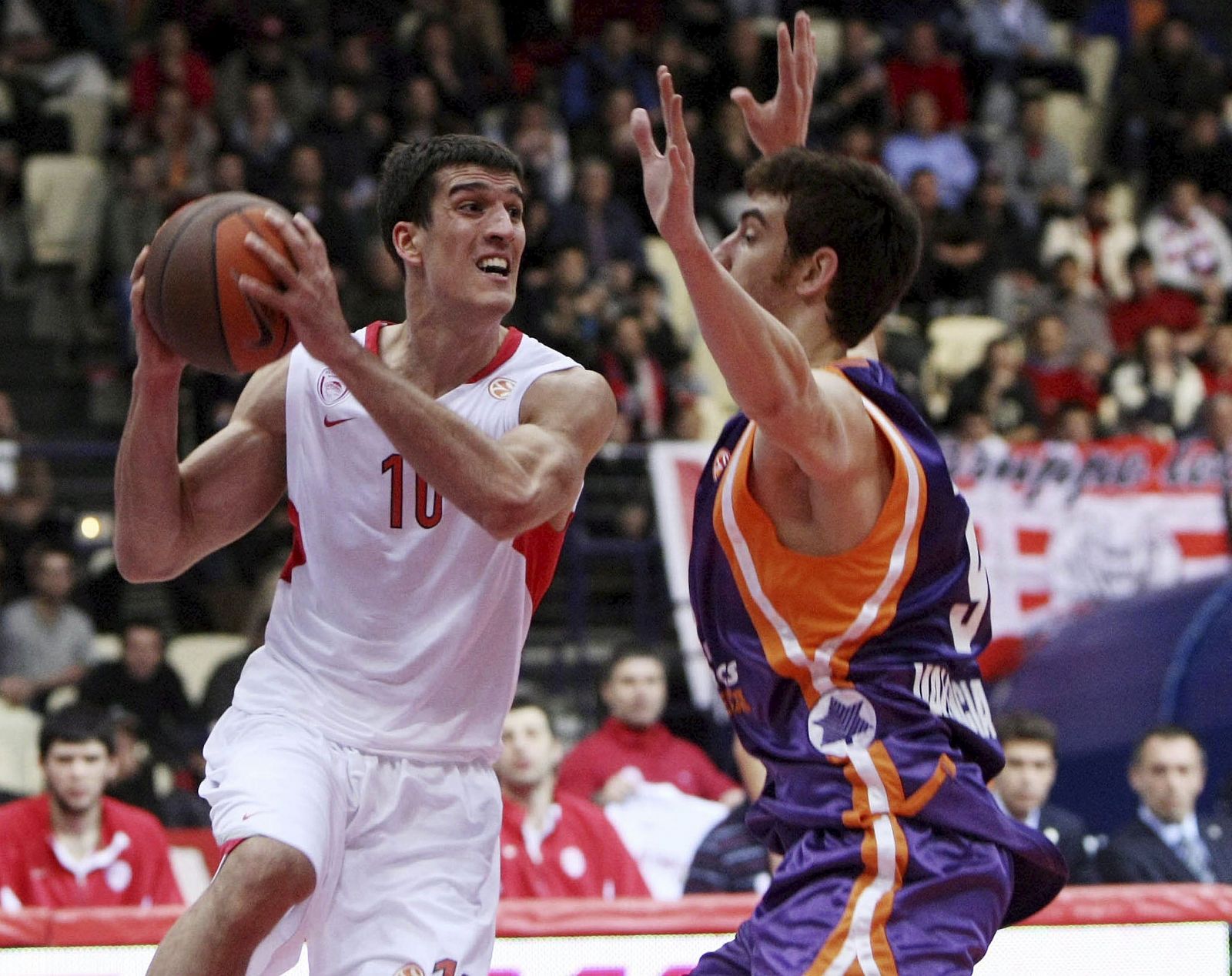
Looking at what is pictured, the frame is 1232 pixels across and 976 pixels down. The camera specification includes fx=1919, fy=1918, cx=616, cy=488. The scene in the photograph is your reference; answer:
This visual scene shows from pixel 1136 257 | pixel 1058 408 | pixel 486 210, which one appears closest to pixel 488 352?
pixel 486 210

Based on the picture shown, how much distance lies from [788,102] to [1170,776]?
157 inches

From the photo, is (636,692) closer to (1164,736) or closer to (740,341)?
(1164,736)

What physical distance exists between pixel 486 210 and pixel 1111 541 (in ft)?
21.5

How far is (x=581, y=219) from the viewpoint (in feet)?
40.8

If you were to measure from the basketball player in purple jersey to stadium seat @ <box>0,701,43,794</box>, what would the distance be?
5527 millimetres

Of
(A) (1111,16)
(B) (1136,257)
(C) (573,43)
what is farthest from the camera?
(A) (1111,16)

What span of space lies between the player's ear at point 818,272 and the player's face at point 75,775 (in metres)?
3.98

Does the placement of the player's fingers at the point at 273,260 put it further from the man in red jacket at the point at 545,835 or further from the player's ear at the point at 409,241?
the man in red jacket at the point at 545,835

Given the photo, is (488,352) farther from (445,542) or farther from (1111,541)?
(1111,541)

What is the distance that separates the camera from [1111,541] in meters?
10.0

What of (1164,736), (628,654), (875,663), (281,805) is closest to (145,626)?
(628,654)

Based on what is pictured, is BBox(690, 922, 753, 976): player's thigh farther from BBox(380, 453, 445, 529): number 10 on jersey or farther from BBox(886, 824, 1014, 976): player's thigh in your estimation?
BBox(380, 453, 445, 529): number 10 on jersey

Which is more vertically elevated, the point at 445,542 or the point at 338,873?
the point at 445,542

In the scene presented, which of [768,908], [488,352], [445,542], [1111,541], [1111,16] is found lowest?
[1111,541]
